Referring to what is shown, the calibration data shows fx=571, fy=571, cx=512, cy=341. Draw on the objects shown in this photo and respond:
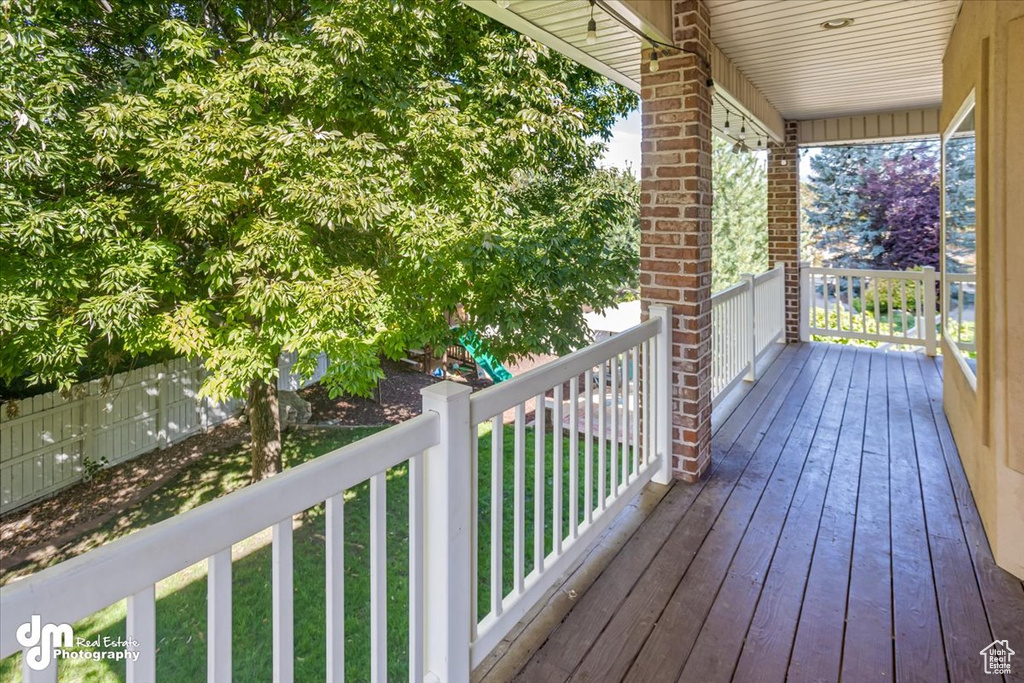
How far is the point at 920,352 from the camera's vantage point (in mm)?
5820

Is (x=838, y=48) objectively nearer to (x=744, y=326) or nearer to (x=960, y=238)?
(x=960, y=238)

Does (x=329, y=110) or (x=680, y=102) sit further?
(x=329, y=110)

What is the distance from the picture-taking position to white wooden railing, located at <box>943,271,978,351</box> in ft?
10.1

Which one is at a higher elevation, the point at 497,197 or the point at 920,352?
the point at 497,197

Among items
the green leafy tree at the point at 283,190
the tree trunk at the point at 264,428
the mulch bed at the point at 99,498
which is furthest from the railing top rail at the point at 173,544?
the tree trunk at the point at 264,428

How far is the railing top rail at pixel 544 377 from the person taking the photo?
1483 mm

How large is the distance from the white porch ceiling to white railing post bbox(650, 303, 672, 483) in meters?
1.57

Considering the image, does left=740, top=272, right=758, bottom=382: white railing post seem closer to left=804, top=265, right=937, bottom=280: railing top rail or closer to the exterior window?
the exterior window

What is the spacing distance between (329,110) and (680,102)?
3937 millimetres

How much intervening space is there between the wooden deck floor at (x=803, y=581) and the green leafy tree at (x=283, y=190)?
339cm

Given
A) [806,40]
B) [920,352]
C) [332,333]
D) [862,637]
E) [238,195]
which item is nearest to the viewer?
[862,637]

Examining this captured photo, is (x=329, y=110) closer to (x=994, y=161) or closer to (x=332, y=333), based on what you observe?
(x=332, y=333)

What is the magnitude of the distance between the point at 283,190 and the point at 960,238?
4.90m

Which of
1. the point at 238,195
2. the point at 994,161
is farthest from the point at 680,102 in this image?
the point at 238,195
